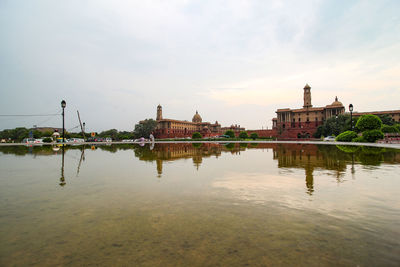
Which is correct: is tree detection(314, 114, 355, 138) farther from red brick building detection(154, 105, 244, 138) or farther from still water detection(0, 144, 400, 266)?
still water detection(0, 144, 400, 266)

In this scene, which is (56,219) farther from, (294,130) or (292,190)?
(294,130)

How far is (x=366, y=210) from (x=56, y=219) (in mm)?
5305

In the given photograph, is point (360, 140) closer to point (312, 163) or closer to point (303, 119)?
point (312, 163)

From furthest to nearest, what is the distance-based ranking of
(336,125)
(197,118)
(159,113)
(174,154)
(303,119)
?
(197,118) < (159,113) < (303,119) < (336,125) < (174,154)

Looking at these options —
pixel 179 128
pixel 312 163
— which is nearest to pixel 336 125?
pixel 312 163

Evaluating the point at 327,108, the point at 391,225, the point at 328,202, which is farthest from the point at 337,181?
the point at 327,108

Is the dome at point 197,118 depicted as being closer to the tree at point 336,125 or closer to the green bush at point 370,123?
the tree at point 336,125

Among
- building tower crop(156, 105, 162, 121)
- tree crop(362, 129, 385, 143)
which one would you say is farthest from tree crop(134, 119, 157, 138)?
tree crop(362, 129, 385, 143)

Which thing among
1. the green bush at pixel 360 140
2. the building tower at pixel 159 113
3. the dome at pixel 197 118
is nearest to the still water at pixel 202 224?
the green bush at pixel 360 140

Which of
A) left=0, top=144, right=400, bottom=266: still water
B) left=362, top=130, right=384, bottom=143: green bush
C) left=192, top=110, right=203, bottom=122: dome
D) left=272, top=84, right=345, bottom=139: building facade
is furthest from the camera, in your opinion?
left=192, top=110, right=203, bottom=122: dome

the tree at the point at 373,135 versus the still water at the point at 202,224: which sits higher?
the tree at the point at 373,135

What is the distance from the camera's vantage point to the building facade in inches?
2753

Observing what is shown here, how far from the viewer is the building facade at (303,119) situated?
69938 millimetres

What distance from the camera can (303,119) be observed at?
72312mm
